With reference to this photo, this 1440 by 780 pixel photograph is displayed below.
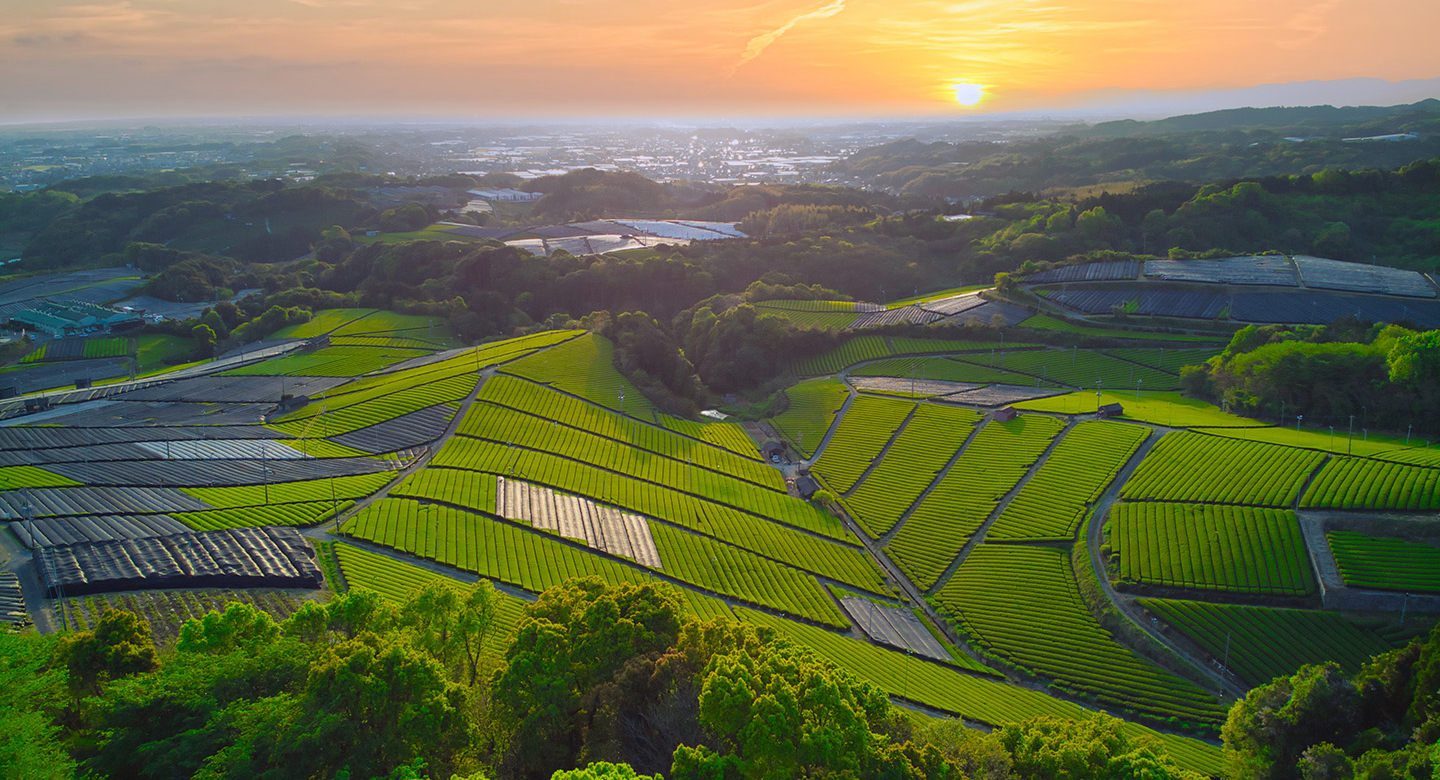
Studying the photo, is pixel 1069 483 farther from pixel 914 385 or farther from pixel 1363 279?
pixel 1363 279

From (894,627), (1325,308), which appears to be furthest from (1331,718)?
(1325,308)

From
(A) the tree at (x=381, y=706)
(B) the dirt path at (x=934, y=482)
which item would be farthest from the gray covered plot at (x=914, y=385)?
(A) the tree at (x=381, y=706)

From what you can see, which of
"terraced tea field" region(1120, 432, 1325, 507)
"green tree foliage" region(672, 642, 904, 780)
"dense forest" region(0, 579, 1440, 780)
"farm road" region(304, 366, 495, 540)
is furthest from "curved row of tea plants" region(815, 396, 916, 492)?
"green tree foliage" region(672, 642, 904, 780)

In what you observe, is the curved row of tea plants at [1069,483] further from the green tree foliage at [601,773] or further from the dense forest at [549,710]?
the green tree foliage at [601,773]

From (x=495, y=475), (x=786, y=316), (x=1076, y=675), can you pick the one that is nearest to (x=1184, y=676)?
(x=1076, y=675)

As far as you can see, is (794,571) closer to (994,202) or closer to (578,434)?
(578,434)
